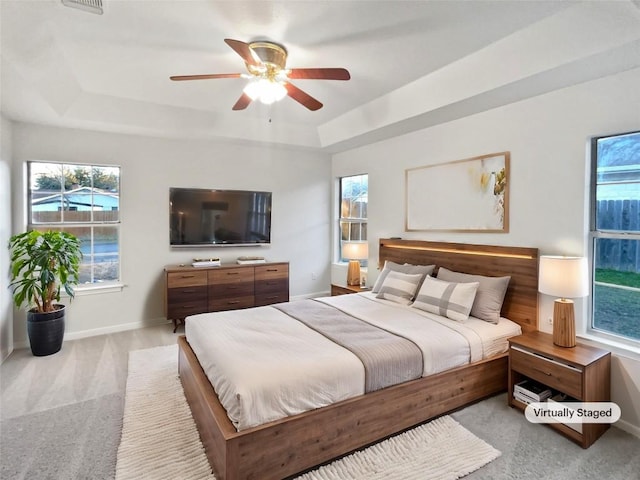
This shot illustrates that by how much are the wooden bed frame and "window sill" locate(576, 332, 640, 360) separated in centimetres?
39

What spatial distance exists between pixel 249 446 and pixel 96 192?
3943 millimetres

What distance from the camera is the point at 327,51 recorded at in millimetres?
2738

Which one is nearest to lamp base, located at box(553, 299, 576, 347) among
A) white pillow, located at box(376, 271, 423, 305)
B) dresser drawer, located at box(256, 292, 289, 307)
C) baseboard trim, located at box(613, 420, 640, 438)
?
baseboard trim, located at box(613, 420, 640, 438)

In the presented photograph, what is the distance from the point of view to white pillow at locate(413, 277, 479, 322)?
298cm

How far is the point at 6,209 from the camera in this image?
356 cm

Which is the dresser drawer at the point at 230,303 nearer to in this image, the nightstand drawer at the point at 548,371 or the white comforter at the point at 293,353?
the white comforter at the point at 293,353

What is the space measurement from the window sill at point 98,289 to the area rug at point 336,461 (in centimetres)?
211

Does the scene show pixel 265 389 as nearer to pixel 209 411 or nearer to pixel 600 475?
pixel 209 411

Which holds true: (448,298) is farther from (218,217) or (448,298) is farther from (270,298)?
(218,217)

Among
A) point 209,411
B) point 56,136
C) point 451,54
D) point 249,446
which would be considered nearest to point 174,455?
point 209,411

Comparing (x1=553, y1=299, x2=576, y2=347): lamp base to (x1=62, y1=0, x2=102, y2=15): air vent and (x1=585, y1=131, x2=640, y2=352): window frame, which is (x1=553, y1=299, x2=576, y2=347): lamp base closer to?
(x1=585, y1=131, x2=640, y2=352): window frame

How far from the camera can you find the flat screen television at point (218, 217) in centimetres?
465

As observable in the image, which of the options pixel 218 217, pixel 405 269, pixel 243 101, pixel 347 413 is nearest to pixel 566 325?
pixel 405 269

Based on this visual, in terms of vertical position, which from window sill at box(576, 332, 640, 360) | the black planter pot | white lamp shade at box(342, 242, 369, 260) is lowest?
the black planter pot
